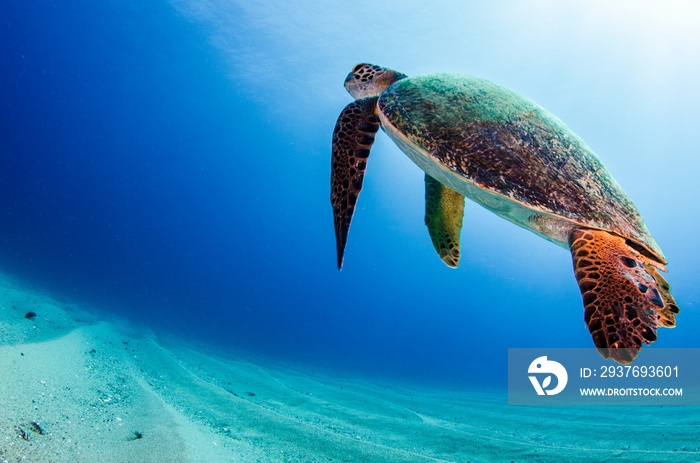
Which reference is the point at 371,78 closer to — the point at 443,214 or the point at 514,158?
the point at 443,214

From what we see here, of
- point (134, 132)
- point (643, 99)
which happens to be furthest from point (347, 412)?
point (134, 132)

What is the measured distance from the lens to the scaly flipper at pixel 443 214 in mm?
3051

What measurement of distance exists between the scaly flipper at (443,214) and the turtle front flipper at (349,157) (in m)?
1.05

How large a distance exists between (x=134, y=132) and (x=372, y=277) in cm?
4859

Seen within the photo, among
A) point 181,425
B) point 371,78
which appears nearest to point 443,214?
point 371,78

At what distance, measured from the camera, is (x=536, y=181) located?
171cm

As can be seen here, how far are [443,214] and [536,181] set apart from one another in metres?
1.42

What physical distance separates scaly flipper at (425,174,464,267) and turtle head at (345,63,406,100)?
3.58 feet

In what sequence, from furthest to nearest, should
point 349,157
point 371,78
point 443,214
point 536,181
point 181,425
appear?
point 371,78 < point 443,214 < point 349,157 < point 181,425 < point 536,181

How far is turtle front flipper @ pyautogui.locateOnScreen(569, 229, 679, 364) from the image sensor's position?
133 centimetres

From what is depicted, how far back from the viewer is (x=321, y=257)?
58969mm

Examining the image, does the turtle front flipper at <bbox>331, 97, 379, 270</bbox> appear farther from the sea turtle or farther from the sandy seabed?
the sandy seabed

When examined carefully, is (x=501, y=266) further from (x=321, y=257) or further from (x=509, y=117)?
(x=509, y=117)

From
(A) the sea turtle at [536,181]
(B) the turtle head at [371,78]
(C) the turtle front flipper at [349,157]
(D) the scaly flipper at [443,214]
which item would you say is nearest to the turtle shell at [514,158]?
(A) the sea turtle at [536,181]
